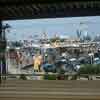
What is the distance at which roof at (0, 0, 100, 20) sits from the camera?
33.1 ft

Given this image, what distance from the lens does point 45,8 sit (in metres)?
10.8

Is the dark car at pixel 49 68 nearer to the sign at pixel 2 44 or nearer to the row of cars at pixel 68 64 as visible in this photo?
the row of cars at pixel 68 64

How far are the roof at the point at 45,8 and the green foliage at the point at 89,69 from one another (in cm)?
159

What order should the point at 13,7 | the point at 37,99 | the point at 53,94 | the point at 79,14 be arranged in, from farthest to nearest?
the point at 79,14 < the point at 13,7 < the point at 53,94 < the point at 37,99

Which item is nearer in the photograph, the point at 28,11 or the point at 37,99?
the point at 37,99

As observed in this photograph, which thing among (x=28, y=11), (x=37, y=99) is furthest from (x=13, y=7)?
(x=37, y=99)

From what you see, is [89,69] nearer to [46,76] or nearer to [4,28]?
[46,76]

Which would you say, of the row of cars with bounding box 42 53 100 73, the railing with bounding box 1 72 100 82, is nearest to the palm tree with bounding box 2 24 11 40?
the railing with bounding box 1 72 100 82

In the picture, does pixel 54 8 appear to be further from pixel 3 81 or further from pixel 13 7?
pixel 3 81

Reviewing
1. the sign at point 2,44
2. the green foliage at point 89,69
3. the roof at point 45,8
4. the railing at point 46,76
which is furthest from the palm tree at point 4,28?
the green foliage at point 89,69

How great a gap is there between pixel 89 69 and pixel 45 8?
230cm

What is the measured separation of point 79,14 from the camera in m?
11.2

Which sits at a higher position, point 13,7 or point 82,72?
point 13,7

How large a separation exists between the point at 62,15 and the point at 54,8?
0.55 metres
